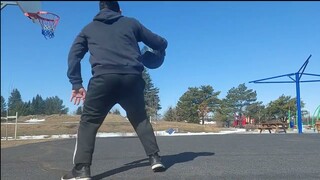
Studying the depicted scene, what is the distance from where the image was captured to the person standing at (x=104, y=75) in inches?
106

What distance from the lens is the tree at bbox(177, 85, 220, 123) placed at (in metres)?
4.46

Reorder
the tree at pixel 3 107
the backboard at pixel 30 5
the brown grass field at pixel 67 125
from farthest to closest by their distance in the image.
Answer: the brown grass field at pixel 67 125 → the tree at pixel 3 107 → the backboard at pixel 30 5

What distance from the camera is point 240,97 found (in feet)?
15.1

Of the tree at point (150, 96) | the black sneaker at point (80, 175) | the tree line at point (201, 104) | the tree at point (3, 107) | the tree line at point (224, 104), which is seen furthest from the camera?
the tree line at point (224, 104)

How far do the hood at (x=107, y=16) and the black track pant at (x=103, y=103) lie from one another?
1.49ft

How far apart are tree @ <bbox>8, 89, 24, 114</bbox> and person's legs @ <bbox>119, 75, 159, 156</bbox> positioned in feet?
2.60

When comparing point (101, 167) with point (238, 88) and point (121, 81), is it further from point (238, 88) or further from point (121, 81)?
point (238, 88)

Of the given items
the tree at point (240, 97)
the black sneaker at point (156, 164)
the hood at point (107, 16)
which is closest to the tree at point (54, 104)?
the hood at point (107, 16)

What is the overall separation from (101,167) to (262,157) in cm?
157

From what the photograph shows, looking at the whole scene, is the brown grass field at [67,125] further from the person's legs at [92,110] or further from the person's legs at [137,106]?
the person's legs at [137,106]

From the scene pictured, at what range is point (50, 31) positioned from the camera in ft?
11.2

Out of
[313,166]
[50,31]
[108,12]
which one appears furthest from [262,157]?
[50,31]

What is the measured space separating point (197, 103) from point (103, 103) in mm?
2315

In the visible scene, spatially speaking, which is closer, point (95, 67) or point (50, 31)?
point (95, 67)
